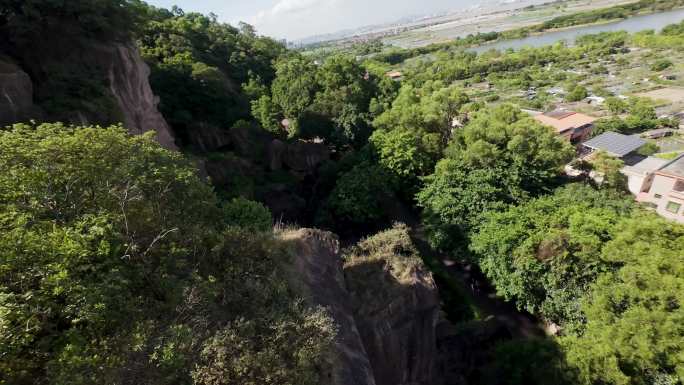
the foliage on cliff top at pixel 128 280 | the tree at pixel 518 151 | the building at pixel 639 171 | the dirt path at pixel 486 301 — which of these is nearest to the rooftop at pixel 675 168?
the building at pixel 639 171

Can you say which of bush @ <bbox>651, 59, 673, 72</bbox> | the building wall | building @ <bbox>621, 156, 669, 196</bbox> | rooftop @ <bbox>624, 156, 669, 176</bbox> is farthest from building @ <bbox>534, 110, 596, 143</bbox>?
bush @ <bbox>651, 59, 673, 72</bbox>

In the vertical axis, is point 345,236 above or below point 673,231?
below

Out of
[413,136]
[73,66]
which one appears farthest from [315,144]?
[73,66]

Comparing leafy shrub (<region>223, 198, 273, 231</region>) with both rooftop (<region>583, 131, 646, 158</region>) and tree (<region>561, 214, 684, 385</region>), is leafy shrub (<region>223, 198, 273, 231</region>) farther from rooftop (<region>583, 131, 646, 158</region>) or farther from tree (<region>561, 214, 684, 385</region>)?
rooftop (<region>583, 131, 646, 158</region>)

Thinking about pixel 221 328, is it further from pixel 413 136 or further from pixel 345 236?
pixel 413 136

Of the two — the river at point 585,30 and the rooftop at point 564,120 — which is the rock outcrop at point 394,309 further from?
the river at point 585,30

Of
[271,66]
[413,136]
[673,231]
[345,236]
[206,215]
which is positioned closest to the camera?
[206,215]
